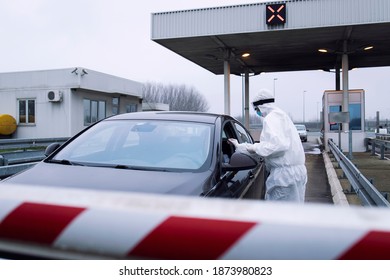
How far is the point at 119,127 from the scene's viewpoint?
4172 mm

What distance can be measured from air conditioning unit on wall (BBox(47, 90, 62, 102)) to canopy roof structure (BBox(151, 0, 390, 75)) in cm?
770

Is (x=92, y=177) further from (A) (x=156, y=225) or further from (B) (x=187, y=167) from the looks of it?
(A) (x=156, y=225)

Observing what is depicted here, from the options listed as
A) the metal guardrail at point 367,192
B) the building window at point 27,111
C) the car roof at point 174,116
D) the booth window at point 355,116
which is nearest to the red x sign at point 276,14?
the booth window at point 355,116

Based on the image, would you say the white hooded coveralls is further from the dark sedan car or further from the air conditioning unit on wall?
the air conditioning unit on wall

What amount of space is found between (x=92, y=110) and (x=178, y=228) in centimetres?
2456

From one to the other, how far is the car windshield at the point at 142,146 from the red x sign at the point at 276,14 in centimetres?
1285

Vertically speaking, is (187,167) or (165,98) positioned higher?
(165,98)

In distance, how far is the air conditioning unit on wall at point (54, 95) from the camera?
2238 cm

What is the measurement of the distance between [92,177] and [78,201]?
183 centimetres

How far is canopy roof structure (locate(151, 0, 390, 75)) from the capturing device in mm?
15078

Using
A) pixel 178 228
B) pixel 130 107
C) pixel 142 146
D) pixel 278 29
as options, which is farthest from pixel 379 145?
pixel 130 107

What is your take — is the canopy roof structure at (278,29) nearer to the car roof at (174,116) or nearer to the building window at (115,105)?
the building window at (115,105)

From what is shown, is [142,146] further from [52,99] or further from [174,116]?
[52,99]
